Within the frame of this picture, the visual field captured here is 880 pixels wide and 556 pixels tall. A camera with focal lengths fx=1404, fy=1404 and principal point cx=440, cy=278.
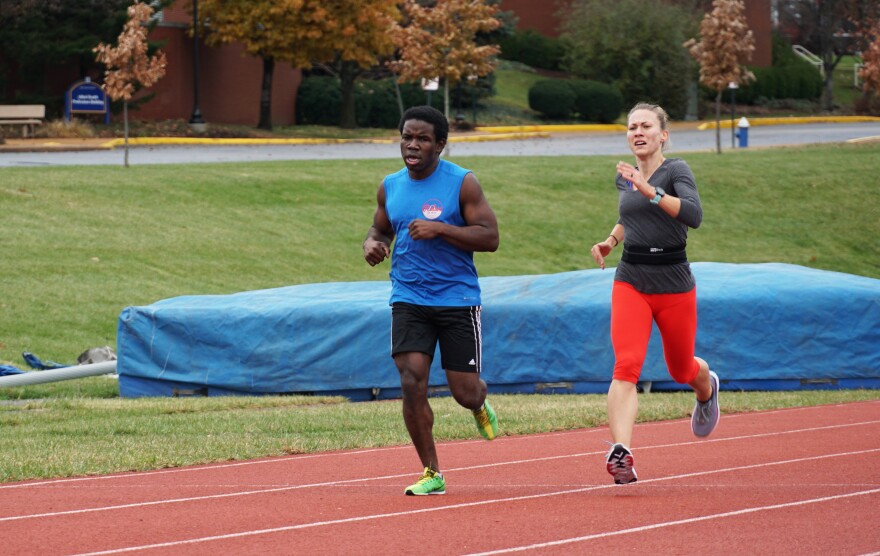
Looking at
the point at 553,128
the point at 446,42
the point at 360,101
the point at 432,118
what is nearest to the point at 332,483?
the point at 432,118

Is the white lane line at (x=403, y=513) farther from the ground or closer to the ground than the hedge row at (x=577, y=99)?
closer to the ground

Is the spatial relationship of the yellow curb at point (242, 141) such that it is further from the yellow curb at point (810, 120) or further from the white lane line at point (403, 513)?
the white lane line at point (403, 513)

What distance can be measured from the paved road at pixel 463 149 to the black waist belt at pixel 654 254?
25.3 metres

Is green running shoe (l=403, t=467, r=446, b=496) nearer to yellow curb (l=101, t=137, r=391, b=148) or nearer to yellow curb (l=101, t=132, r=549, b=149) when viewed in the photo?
yellow curb (l=101, t=132, r=549, b=149)

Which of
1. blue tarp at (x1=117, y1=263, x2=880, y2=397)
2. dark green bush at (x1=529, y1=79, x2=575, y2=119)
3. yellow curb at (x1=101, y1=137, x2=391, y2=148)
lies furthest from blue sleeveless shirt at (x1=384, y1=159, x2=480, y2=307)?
dark green bush at (x1=529, y1=79, x2=575, y2=119)

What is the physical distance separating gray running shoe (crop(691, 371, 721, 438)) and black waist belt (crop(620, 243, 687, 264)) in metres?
1.33

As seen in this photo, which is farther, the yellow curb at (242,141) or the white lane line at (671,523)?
the yellow curb at (242,141)

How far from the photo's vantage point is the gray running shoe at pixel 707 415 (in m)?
8.96

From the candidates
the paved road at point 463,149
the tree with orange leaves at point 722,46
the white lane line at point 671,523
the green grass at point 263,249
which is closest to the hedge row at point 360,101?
the paved road at point 463,149

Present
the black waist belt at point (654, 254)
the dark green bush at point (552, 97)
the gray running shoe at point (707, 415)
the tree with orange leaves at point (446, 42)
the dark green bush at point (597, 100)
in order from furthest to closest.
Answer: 1. the dark green bush at point (597, 100)
2. the dark green bush at point (552, 97)
3. the tree with orange leaves at point (446, 42)
4. the gray running shoe at point (707, 415)
5. the black waist belt at point (654, 254)

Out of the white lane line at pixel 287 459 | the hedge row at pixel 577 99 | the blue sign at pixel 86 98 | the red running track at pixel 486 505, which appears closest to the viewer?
the red running track at pixel 486 505

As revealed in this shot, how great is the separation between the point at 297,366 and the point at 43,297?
768cm

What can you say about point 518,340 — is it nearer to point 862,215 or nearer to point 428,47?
point 862,215

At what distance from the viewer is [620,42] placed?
60125 mm
